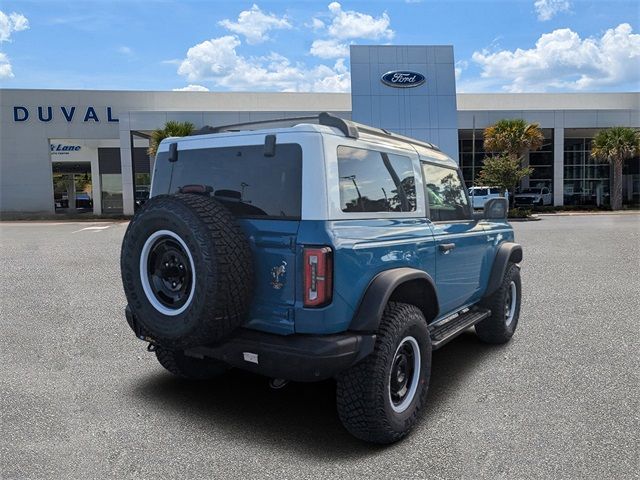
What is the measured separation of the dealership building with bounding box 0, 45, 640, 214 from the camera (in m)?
31.3

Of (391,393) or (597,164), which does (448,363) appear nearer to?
(391,393)

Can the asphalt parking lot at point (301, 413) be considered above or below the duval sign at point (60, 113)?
below

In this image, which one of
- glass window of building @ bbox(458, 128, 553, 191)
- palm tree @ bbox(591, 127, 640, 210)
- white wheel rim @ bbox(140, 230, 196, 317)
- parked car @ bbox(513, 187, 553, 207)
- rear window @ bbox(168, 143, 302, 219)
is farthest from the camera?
glass window of building @ bbox(458, 128, 553, 191)

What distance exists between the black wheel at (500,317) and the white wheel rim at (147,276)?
343cm

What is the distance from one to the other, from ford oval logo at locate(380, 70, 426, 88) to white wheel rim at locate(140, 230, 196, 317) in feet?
98.4

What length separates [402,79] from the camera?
3141 centimetres

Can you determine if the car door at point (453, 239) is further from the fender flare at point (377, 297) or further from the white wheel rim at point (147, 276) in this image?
the white wheel rim at point (147, 276)

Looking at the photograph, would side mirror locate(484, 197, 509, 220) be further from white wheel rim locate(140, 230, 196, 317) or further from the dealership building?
the dealership building

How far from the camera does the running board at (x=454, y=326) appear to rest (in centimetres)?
410

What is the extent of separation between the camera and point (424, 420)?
149 inches

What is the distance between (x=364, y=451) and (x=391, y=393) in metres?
0.43

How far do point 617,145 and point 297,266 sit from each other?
117 ft

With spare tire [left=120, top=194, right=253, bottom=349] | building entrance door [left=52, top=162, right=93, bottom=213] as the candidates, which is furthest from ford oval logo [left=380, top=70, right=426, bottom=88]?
spare tire [left=120, top=194, right=253, bottom=349]

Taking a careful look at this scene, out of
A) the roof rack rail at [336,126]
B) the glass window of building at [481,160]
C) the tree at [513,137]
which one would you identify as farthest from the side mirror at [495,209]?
the glass window of building at [481,160]
